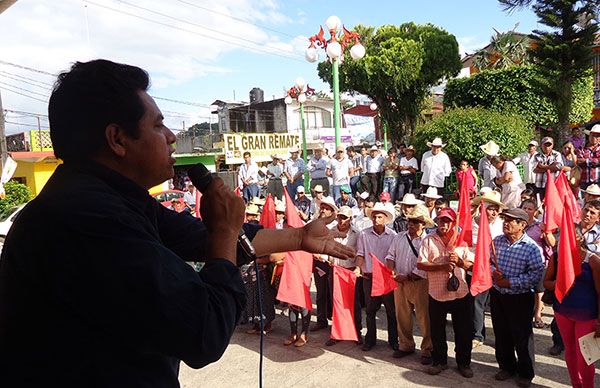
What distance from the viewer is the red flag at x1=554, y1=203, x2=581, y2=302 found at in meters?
4.16

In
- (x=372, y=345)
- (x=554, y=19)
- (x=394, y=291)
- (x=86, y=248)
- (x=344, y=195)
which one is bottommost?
(x=372, y=345)

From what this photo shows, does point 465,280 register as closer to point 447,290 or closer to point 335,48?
point 447,290

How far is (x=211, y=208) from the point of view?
1.25m

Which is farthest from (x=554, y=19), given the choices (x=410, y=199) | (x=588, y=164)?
(x=410, y=199)

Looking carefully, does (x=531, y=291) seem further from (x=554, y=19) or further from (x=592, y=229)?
(x=554, y=19)

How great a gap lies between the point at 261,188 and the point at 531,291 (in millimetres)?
10031

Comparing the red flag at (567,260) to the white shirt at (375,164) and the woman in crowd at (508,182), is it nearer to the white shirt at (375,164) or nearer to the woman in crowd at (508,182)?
the woman in crowd at (508,182)

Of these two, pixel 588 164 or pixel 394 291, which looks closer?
pixel 394 291

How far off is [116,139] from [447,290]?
4.37 metres

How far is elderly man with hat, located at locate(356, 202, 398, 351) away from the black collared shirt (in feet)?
16.1

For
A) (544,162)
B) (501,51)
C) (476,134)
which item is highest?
(501,51)

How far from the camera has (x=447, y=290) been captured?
4926 mm

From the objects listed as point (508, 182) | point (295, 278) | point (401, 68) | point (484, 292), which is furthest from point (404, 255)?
point (401, 68)

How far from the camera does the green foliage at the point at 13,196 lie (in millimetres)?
15539
